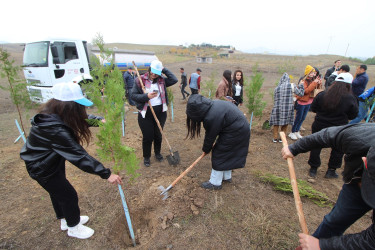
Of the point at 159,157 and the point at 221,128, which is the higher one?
the point at 221,128

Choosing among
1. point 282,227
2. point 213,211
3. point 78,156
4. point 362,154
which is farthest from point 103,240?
point 362,154

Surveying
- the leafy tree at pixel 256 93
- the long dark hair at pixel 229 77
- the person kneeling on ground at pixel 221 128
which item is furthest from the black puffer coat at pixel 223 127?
the leafy tree at pixel 256 93

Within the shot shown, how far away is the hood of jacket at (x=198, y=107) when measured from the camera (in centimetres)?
245

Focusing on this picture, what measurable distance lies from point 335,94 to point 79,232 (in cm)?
434

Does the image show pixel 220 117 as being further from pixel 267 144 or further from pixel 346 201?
pixel 267 144

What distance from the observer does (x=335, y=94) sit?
3125mm

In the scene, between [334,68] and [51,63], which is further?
[51,63]

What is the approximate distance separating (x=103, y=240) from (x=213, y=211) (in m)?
1.50

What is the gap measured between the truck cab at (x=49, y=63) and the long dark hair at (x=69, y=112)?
20.5 ft

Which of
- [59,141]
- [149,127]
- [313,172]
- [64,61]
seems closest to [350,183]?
[313,172]

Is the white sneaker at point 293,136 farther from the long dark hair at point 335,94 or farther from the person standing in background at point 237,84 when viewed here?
the long dark hair at point 335,94

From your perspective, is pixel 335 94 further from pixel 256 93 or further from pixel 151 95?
pixel 151 95

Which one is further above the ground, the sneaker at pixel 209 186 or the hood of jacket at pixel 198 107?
the hood of jacket at pixel 198 107

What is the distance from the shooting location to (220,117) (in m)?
2.54
